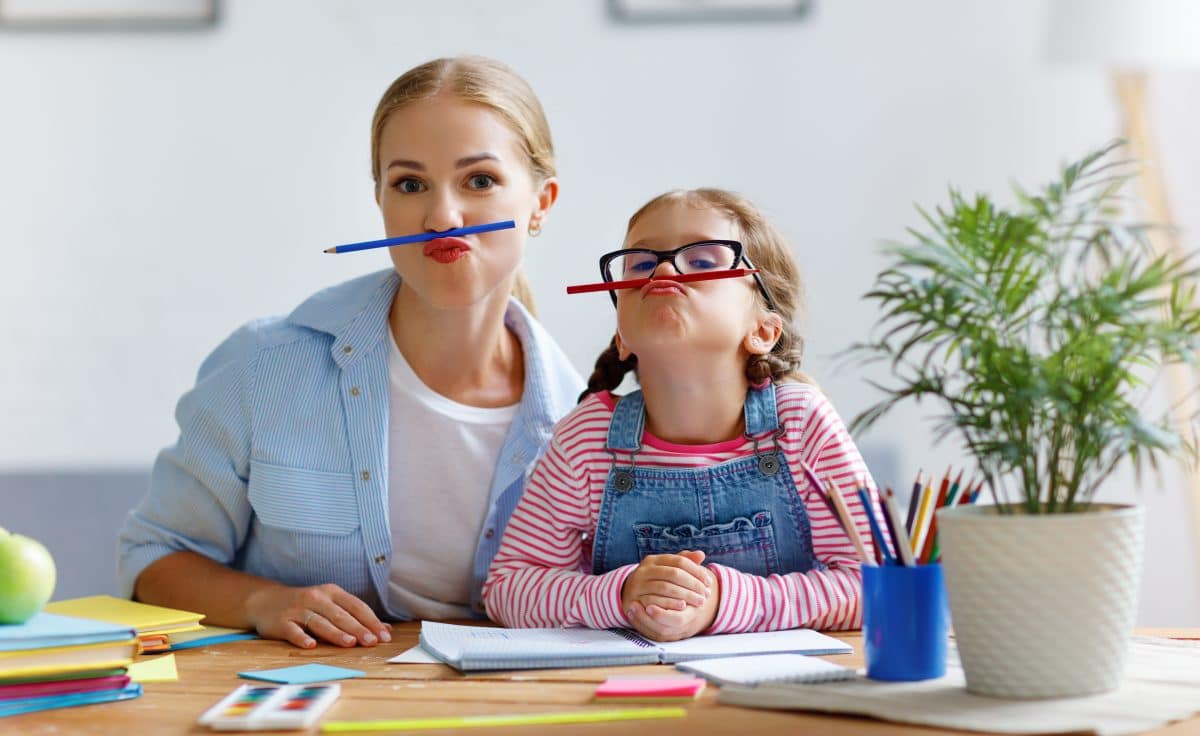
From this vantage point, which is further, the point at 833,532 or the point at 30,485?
the point at 30,485

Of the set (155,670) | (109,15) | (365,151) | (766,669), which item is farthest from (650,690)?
(109,15)

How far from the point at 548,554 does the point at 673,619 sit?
8.9 inches

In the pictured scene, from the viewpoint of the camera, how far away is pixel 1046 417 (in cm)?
92

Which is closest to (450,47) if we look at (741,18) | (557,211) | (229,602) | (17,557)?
(557,211)

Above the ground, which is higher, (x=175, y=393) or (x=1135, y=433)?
(x=175, y=393)

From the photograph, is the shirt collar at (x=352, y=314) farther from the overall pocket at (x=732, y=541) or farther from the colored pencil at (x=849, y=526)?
the colored pencil at (x=849, y=526)

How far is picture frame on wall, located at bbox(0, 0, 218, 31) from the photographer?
2.62m

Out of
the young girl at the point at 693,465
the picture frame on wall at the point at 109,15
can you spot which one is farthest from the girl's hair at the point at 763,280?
the picture frame on wall at the point at 109,15

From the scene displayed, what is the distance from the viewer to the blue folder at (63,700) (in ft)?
3.18

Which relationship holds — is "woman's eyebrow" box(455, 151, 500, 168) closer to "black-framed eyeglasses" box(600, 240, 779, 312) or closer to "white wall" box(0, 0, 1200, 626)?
"black-framed eyeglasses" box(600, 240, 779, 312)

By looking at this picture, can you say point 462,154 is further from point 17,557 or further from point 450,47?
point 450,47

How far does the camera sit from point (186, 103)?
2.64 meters

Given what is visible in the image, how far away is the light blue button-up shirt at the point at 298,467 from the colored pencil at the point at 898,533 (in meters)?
0.64

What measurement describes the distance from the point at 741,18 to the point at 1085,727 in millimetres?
2039
